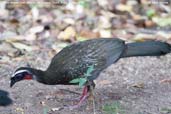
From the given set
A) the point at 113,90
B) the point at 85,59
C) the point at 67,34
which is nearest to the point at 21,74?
the point at 85,59

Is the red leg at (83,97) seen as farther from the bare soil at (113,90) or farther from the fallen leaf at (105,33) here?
the fallen leaf at (105,33)

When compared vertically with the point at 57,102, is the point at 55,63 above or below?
above

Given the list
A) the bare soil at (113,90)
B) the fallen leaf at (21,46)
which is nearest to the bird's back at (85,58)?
the bare soil at (113,90)

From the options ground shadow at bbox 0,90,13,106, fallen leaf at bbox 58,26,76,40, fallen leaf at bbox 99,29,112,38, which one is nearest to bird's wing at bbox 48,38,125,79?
ground shadow at bbox 0,90,13,106

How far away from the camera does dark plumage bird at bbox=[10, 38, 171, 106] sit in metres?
6.00

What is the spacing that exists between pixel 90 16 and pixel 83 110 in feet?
12.0

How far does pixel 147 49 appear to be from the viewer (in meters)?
6.29

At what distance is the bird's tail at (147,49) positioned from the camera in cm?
627

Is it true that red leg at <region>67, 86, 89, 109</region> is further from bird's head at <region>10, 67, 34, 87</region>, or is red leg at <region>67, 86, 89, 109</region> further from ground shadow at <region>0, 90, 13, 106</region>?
ground shadow at <region>0, 90, 13, 106</region>

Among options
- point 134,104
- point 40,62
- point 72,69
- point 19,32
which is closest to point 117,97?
point 134,104

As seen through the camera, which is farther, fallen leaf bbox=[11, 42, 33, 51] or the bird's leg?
fallen leaf bbox=[11, 42, 33, 51]

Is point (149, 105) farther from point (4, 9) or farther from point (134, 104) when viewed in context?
point (4, 9)

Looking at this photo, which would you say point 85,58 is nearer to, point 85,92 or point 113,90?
point 85,92

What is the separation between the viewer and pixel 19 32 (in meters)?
8.73
